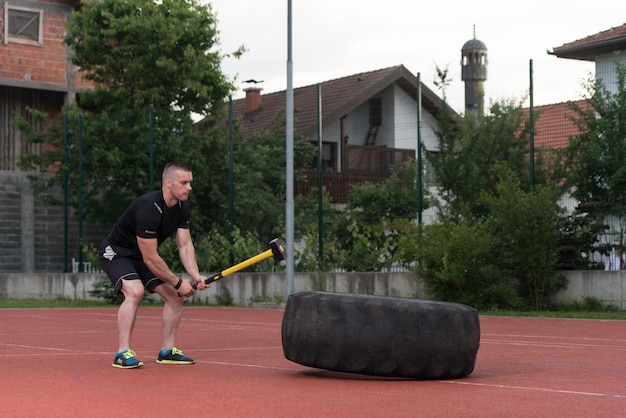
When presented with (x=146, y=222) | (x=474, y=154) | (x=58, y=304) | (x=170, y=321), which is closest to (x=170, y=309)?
(x=170, y=321)

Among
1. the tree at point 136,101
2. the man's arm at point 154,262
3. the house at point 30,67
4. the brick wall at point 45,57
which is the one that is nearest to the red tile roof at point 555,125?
the tree at point 136,101

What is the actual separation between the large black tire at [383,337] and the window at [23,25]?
107 ft

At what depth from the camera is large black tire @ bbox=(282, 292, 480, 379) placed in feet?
30.5

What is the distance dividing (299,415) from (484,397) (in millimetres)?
1615

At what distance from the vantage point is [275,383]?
906 cm

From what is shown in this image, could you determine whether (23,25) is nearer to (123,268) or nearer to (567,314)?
(567,314)

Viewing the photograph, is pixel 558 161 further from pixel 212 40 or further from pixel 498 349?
pixel 212 40

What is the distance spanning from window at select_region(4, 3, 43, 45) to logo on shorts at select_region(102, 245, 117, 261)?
31072 millimetres

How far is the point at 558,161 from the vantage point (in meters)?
22.1

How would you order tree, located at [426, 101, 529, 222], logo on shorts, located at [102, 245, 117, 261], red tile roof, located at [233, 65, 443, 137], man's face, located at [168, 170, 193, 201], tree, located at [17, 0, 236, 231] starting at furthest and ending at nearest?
1. red tile roof, located at [233, 65, 443, 137]
2. tree, located at [17, 0, 236, 231]
3. tree, located at [426, 101, 529, 222]
4. logo on shorts, located at [102, 245, 117, 261]
5. man's face, located at [168, 170, 193, 201]

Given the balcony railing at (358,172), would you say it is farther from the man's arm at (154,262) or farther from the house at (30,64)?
the man's arm at (154,262)

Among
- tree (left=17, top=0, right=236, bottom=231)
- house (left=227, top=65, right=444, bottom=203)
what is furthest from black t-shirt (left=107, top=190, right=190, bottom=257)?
→ tree (left=17, top=0, right=236, bottom=231)

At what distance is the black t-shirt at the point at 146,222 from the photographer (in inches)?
406

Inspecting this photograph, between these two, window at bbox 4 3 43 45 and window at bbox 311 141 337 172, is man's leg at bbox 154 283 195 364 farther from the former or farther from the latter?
window at bbox 4 3 43 45
